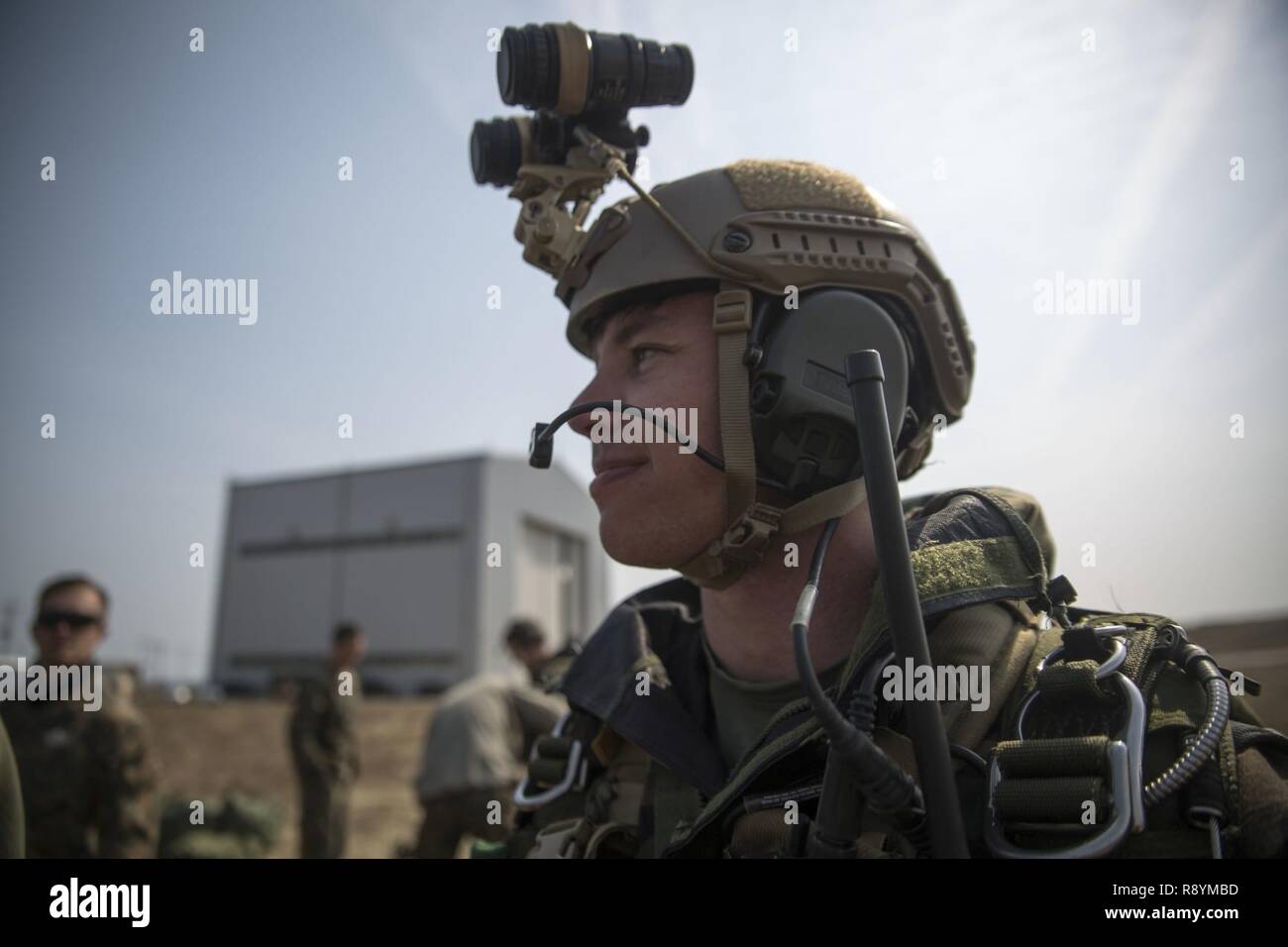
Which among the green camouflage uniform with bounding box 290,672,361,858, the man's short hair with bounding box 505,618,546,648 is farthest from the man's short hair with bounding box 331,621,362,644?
the man's short hair with bounding box 505,618,546,648

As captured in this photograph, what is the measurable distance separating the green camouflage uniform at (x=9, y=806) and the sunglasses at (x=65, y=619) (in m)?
4.08

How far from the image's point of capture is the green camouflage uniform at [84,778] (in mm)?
4926

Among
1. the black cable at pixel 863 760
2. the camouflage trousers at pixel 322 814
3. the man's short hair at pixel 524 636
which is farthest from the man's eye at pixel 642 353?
the camouflage trousers at pixel 322 814

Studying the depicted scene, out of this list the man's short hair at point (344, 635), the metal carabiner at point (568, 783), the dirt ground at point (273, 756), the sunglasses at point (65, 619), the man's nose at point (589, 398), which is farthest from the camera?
the dirt ground at point (273, 756)

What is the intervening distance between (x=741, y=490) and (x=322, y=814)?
774 cm

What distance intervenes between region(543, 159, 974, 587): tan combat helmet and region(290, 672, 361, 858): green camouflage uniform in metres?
7.16

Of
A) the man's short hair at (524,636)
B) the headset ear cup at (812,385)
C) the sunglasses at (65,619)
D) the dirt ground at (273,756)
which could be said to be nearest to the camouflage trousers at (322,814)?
the man's short hair at (524,636)

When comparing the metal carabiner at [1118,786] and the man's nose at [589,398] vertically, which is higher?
the man's nose at [589,398]

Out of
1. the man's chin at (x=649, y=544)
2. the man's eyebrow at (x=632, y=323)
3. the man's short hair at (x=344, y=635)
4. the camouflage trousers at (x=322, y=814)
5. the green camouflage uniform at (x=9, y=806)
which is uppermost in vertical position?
the man's eyebrow at (x=632, y=323)

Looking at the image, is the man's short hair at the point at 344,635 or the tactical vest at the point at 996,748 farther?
the man's short hair at the point at 344,635

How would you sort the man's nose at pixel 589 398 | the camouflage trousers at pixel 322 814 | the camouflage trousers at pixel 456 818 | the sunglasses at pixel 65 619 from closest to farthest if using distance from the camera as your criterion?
1. the man's nose at pixel 589 398
2. the sunglasses at pixel 65 619
3. the camouflage trousers at pixel 456 818
4. the camouflage trousers at pixel 322 814

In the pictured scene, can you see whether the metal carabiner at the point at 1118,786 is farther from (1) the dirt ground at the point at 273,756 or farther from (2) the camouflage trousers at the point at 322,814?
(1) the dirt ground at the point at 273,756

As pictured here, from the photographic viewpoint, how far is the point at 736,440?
2002 mm
